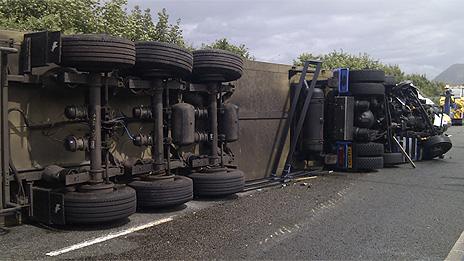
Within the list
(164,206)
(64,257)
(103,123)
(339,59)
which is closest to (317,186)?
(164,206)

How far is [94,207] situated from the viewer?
510 cm

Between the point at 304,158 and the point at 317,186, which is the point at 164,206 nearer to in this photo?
the point at 317,186

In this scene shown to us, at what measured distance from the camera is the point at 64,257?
4273mm

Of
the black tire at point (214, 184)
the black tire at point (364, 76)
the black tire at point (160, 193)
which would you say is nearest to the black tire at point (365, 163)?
the black tire at point (364, 76)

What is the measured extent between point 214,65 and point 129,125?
147 cm

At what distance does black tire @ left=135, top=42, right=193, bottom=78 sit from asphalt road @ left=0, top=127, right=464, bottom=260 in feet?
6.12

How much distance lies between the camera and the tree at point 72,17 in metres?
9.94

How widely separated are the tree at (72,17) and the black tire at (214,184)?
4.72 m

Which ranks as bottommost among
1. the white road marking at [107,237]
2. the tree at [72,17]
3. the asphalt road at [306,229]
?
the asphalt road at [306,229]

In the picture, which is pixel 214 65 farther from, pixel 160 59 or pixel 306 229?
pixel 306 229

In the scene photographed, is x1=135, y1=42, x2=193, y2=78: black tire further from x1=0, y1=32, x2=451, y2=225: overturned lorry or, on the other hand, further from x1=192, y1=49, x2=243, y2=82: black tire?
x1=192, y1=49, x2=243, y2=82: black tire

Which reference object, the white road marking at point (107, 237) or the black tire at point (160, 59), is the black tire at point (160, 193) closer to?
the white road marking at point (107, 237)

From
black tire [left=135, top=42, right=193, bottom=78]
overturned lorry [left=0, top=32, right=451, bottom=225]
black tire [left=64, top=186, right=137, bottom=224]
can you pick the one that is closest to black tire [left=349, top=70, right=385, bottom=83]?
overturned lorry [left=0, top=32, right=451, bottom=225]

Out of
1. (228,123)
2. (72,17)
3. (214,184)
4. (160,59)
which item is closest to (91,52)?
(160,59)
